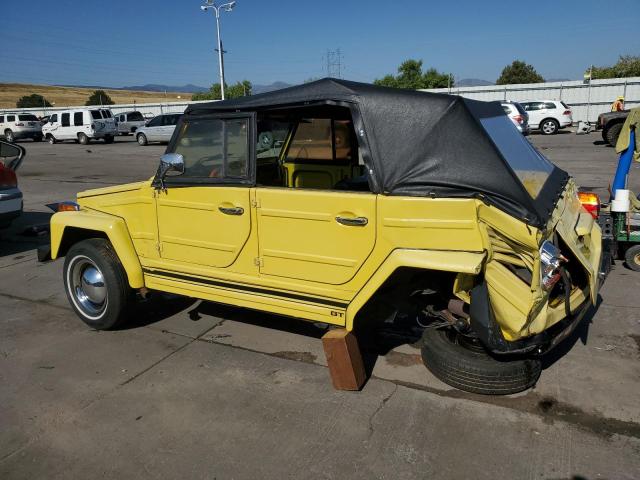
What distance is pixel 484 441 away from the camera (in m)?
2.93

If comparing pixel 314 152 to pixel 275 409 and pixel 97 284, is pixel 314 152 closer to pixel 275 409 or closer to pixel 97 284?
pixel 97 284

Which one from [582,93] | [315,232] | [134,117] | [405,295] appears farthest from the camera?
[134,117]

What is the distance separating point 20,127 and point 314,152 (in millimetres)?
35731

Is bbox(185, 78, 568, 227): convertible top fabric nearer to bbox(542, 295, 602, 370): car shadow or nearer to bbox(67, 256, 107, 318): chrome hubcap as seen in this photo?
bbox(542, 295, 602, 370): car shadow

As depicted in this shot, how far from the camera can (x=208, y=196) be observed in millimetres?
3857

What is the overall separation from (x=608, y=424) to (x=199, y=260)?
9.64 feet

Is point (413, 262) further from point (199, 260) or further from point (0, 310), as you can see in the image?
point (0, 310)

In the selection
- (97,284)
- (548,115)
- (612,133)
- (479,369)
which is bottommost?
(479,369)

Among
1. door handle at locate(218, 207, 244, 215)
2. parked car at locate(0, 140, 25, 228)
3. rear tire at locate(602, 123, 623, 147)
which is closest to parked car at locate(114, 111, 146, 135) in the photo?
rear tire at locate(602, 123, 623, 147)

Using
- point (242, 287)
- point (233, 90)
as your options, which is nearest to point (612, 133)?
point (242, 287)

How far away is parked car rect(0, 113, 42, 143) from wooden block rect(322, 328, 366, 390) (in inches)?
1460

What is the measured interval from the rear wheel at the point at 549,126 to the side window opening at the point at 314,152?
23.4 meters

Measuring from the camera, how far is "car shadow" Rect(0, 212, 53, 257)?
778 centimetres

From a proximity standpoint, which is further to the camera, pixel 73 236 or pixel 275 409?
pixel 73 236
